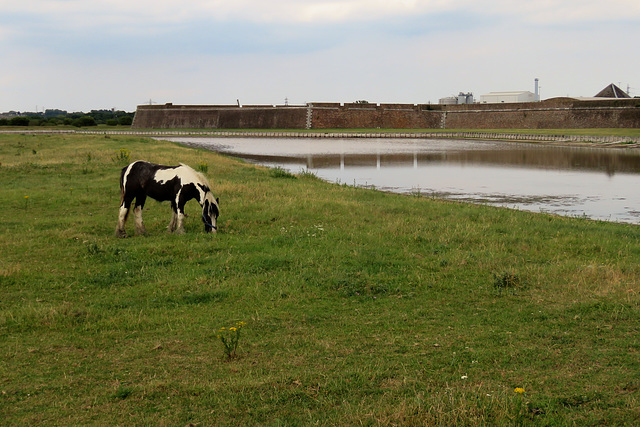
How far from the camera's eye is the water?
64.4 feet

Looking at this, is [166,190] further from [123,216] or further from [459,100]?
[459,100]

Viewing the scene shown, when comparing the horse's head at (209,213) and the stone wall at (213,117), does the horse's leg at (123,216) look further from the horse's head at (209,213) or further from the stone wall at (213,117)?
the stone wall at (213,117)

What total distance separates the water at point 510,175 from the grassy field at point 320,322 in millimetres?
7494

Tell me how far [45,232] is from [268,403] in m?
7.90

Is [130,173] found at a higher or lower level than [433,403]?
higher

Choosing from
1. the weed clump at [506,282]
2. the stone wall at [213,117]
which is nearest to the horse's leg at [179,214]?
the weed clump at [506,282]

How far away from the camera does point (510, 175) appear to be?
2883 cm

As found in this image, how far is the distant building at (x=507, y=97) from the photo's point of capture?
101938 mm

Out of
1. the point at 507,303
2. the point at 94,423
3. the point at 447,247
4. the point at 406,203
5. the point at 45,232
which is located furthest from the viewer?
the point at 406,203

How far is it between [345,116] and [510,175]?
208 ft

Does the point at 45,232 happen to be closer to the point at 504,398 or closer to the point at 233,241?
the point at 233,241

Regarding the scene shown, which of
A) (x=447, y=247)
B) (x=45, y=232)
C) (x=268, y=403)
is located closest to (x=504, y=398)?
(x=268, y=403)

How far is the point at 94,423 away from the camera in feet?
15.0

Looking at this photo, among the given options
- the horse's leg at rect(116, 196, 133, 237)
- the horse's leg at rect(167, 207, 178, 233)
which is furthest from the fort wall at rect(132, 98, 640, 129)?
the horse's leg at rect(116, 196, 133, 237)
